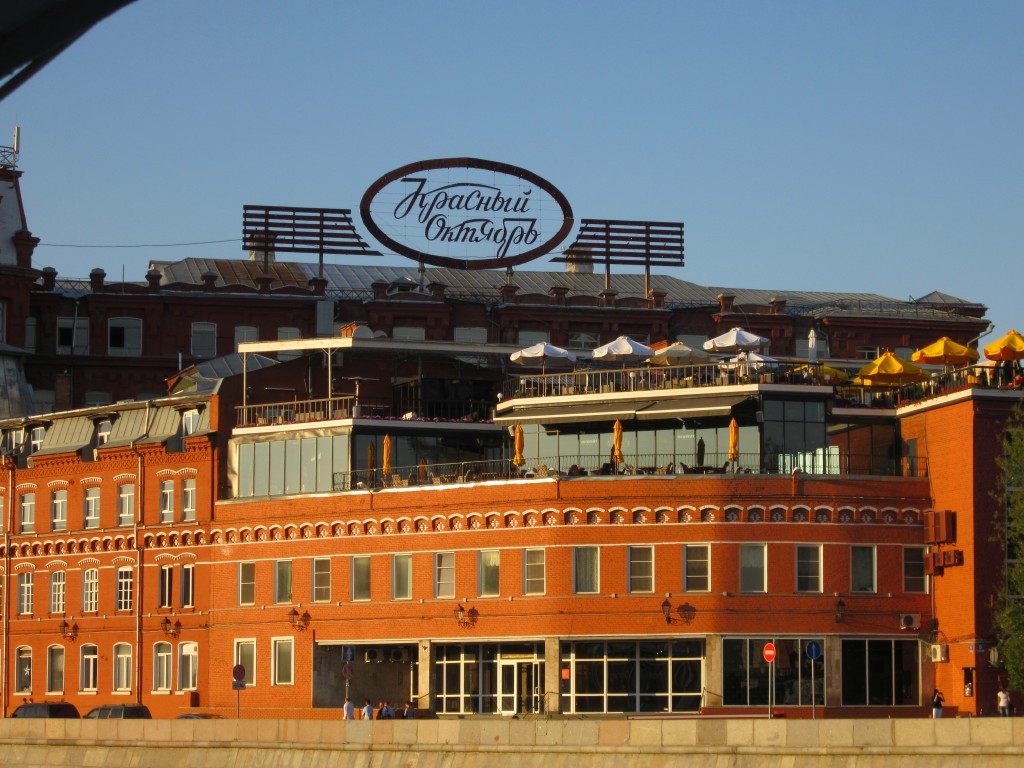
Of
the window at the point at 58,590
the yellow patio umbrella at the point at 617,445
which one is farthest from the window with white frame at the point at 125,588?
the yellow patio umbrella at the point at 617,445

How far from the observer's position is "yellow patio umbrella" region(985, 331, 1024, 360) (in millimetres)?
63656

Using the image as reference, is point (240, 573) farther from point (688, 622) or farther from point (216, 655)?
point (688, 622)

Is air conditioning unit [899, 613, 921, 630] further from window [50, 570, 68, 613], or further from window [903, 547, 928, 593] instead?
window [50, 570, 68, 613]

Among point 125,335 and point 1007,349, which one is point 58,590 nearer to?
point 125,335

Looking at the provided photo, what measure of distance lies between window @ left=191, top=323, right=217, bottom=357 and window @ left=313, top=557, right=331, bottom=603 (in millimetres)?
28432

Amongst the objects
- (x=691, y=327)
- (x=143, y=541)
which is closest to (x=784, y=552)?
(x=143, y=541)

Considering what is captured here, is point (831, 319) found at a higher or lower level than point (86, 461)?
higher

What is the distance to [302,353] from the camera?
269 feet

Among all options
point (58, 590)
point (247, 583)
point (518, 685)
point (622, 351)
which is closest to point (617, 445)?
point (622, 351)

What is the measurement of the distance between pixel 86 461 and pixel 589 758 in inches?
1641

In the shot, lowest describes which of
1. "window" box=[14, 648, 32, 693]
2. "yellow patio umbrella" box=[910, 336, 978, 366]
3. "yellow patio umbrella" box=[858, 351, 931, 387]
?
"window" box=[14, 648, 32, 693]

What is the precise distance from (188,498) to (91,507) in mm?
6903

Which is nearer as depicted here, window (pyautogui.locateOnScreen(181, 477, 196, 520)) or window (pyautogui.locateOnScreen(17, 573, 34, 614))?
window (pyautogui.locateOnScreen(181, 477, 196, 520))

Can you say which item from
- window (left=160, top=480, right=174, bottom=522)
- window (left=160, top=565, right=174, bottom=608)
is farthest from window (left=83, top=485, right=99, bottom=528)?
window (left=160, top=565, right=174, bottom=608)
